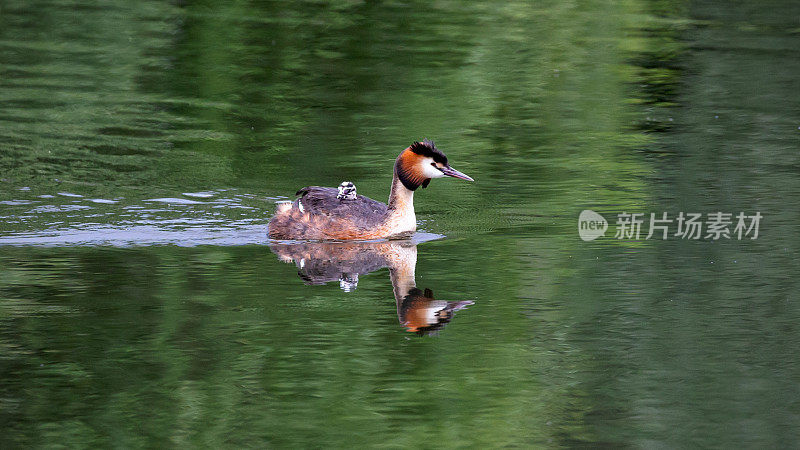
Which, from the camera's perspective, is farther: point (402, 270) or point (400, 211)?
point (400, 211)

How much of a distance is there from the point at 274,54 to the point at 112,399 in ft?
52.8

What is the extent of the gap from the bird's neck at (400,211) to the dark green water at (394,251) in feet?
0.72

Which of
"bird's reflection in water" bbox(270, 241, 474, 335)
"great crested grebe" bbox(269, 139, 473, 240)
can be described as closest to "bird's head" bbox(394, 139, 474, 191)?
"great crested grebe" bbox(269, 139, 473, 240)

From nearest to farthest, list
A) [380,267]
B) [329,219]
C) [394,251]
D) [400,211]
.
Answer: [380,267], [394,251], [329,219], [400,211]

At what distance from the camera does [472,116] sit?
18.2 metres

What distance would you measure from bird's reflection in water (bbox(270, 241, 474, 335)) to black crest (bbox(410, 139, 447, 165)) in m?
0.85

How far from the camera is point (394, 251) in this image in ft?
38.5

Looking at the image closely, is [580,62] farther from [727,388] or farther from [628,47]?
[727,388]

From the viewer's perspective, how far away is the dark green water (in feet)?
24.8

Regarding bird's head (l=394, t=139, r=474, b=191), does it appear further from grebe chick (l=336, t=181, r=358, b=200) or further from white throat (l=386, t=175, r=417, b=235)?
grebe chick (l=336, t=181, r=358, b=200)

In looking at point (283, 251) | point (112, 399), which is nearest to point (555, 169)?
point (283, 251)

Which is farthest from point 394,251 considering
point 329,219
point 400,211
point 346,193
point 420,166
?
point 420,166

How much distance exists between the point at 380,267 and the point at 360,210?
3.98ft

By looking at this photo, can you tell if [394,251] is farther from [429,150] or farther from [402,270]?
[429,150]
